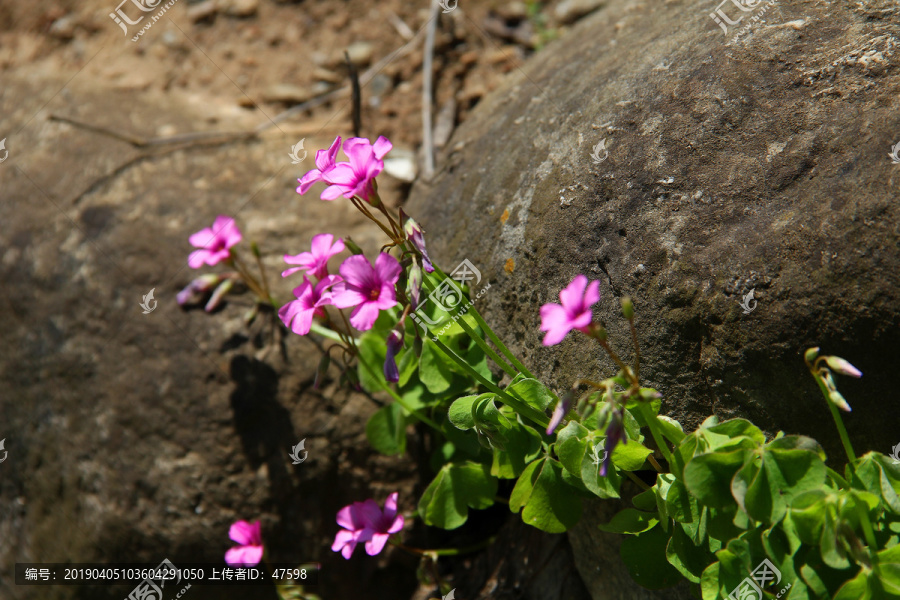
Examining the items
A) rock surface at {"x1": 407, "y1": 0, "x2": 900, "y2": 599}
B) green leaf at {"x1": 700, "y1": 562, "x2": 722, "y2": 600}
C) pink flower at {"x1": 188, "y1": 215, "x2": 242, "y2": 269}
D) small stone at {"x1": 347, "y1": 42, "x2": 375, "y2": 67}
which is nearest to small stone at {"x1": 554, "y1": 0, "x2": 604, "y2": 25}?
small stone at {"x1": 347, "y1": 42, "x2": 375, "y2": 67}

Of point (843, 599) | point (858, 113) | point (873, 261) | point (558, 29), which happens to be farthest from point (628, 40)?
point (843, 599)

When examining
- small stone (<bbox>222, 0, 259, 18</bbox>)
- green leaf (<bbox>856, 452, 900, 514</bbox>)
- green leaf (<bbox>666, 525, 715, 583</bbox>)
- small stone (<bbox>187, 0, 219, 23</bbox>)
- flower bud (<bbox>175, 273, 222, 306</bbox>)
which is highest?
small stone (<bbox>187, 0, 219, 23</bbox>)

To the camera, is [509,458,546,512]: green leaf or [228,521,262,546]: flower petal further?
[228,521,262,546]: flower petal

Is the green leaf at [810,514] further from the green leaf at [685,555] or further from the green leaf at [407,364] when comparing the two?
the green leaf at [407,364]

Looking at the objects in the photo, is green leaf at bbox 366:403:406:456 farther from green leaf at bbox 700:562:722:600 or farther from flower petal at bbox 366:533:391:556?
green leaf at bbox 700:562:722:600

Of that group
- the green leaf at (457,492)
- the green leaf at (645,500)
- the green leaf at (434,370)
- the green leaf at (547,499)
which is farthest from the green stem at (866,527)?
Answer: the green leaf at (434,370)

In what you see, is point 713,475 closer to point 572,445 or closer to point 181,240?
point 572,445

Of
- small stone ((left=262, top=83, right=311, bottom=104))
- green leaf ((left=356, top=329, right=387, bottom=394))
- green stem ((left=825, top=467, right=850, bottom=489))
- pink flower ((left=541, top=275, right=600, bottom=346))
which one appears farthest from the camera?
small stone ((left=262, top=83, right=311, bottom=104))
